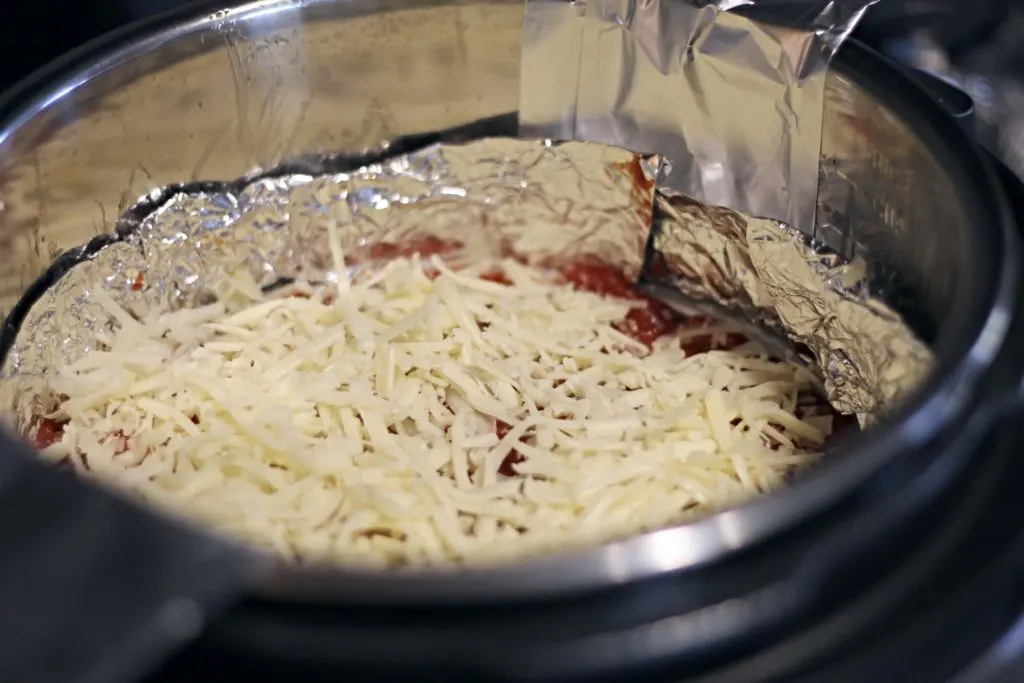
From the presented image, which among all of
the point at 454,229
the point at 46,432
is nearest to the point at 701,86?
the point at 454,229

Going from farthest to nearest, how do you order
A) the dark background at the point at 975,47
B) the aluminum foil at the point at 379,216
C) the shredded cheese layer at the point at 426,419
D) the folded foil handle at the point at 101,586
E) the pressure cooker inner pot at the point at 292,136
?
the dark background at the point at 975,47
the aluminum foil at the point at 379,216
the pressure cooker inner pot at the point at 292,136
the shredded cheese layer at the point at 426,419
the folded foil handle at the point at 101,586

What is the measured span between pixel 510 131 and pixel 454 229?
0.42 feet

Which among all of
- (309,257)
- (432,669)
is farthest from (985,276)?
(309,257)

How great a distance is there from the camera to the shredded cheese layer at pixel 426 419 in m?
0.79

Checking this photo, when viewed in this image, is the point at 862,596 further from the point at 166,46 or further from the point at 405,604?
the point at 166,46

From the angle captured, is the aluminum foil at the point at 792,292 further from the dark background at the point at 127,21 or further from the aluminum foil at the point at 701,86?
the dark background at the point at 127,21

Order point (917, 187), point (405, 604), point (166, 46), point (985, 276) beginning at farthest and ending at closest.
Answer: point (166, 46)
point (917, 187)
point (985, 276)
point (405, 604)

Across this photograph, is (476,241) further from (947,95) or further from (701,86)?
(947,95)

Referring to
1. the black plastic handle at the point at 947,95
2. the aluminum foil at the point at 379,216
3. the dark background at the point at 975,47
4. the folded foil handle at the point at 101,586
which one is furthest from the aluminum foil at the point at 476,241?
the folded foil handle at the point at 101,586

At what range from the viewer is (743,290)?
109cm

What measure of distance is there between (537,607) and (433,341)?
0.57m

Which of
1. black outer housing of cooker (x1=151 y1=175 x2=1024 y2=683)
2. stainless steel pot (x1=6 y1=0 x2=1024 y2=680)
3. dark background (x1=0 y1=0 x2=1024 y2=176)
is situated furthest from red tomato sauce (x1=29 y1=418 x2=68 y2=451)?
dark background (x1=0 y1=0 x2=1024 y2=176)

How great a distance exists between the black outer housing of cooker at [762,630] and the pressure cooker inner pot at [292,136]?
0.28 meters

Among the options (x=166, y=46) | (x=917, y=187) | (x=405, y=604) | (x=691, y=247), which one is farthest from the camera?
(x=691, y=247)
